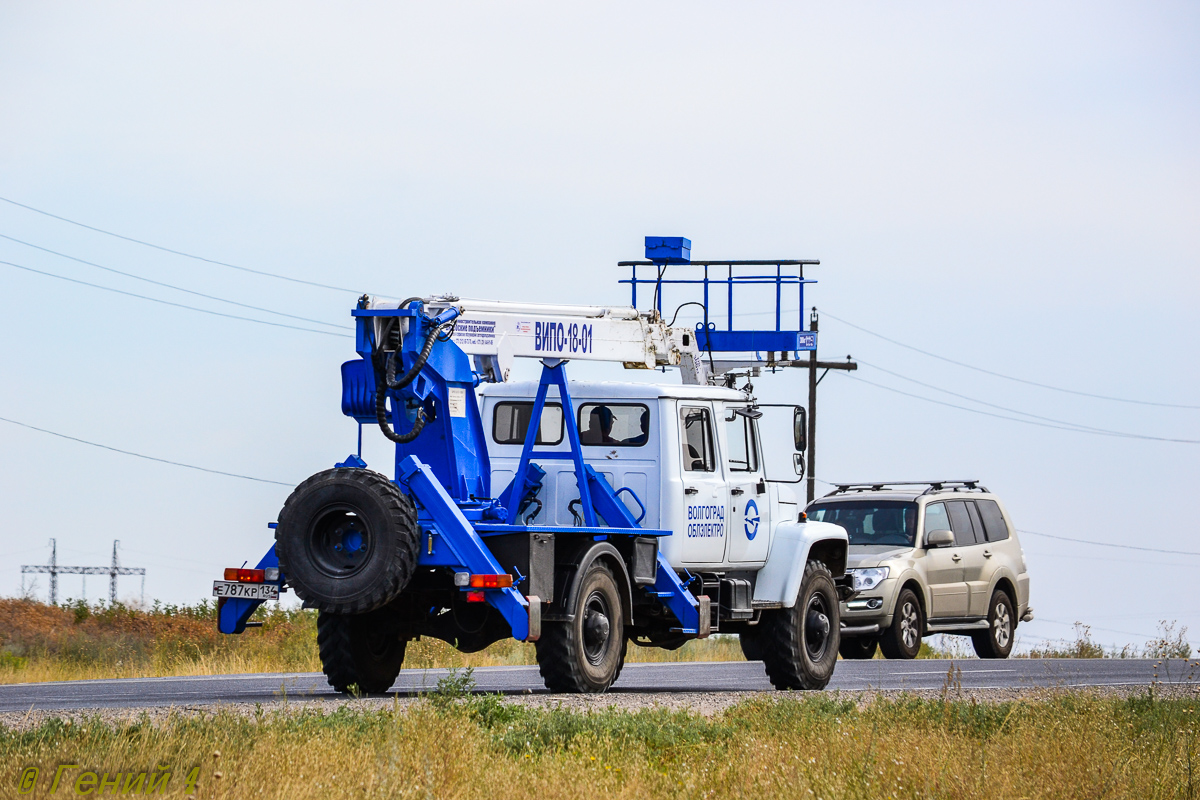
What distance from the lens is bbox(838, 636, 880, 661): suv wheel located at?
75.4 ft

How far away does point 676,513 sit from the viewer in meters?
15.1

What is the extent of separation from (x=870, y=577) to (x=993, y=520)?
402cm

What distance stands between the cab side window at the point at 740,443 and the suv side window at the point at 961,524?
8.05 metres

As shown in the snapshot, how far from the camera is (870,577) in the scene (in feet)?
70.4

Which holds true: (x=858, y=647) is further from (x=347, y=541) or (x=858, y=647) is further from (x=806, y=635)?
(x=347, y=541)

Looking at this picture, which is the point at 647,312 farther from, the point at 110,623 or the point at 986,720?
the point at 110,623

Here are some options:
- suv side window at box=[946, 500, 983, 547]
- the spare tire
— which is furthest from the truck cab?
suv side window at box=[946, 500, 983, 547]

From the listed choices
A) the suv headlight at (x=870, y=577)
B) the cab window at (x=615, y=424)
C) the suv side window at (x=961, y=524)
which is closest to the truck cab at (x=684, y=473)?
the cab window at (x=615, y=424)

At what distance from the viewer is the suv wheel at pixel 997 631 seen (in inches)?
954

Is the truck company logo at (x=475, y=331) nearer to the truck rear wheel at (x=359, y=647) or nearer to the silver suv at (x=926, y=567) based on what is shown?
the truck rear wheel at (x=359, y=647)

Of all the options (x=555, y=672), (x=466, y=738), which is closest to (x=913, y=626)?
(x=555, y=672)

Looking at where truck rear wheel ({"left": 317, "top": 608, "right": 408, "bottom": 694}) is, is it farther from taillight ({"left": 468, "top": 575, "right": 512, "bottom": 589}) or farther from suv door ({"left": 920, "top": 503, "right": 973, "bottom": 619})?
suv door ({"left": 920, "top": 503, "right": 973, "bottom": 619})

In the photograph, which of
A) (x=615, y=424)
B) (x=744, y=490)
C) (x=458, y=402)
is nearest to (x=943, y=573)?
(x=744, y=490)

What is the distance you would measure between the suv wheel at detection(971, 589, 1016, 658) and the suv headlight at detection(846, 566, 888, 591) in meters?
3.37
